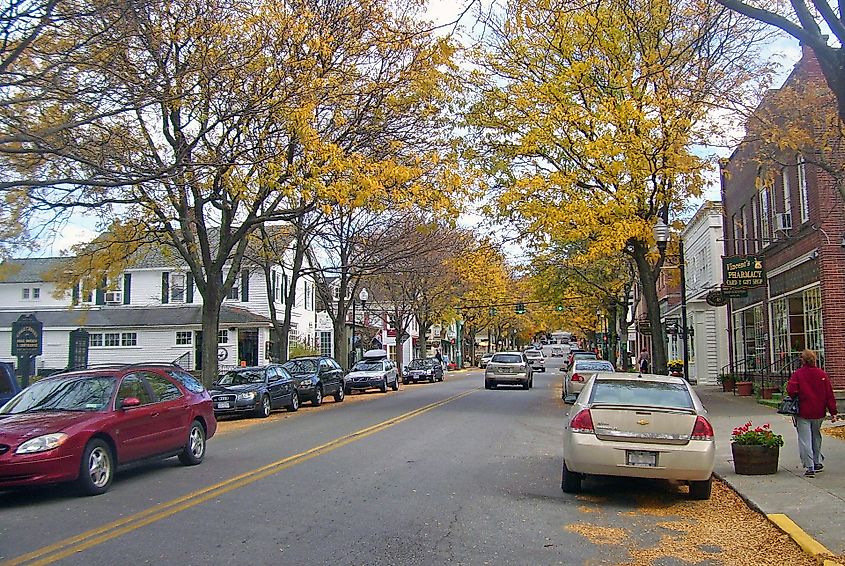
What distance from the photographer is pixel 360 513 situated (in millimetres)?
9266

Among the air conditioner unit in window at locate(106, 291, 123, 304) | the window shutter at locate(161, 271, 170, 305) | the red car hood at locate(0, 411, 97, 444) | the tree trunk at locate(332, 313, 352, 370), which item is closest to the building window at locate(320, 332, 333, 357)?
the window shutter at locate(161, 271, 170, 305)

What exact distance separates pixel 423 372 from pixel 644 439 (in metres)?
41.9

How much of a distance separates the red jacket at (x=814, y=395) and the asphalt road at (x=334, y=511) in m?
2.12

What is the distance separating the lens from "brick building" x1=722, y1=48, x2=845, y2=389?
63.2 ft

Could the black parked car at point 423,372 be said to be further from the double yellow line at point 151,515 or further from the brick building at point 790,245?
the double yellow line at point 151,515

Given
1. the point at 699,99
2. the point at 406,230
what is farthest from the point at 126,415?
the point at 406,230

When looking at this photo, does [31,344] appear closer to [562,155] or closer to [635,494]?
[562,155]

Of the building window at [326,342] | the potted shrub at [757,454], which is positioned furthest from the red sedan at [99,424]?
the building window at [326,342]

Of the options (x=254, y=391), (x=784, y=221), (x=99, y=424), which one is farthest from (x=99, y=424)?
(x=784, y=221)

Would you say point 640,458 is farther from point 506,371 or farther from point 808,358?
point 506,371

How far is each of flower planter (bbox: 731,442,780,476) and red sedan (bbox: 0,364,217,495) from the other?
8235 millimetres

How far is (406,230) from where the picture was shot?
116ft

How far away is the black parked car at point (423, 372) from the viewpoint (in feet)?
169

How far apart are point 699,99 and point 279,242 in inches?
963
